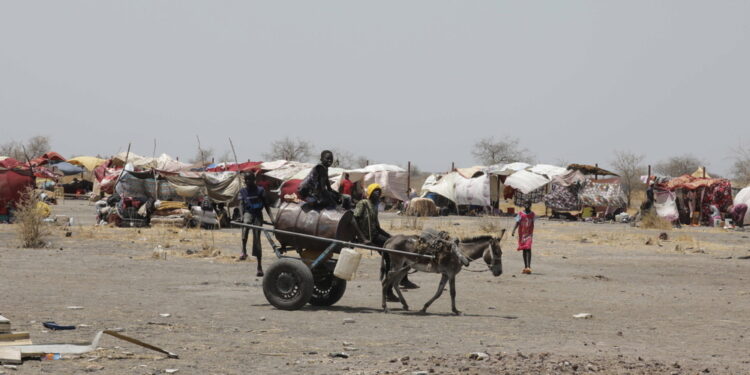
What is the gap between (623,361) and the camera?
26.0ft

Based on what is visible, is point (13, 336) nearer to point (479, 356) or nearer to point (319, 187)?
point (479, 356)

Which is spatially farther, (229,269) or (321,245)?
(229,269)

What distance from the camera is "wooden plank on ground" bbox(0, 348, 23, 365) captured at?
23.5 ft

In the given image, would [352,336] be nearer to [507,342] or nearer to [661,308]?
[507,342]

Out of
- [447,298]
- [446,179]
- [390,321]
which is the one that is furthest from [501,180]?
[390,321]

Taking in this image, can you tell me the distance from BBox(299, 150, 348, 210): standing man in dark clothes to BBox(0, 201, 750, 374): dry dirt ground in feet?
4.67

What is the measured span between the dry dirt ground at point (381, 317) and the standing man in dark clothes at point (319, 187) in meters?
1.42

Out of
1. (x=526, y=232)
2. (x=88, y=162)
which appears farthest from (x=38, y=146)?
(x=526, y=232)

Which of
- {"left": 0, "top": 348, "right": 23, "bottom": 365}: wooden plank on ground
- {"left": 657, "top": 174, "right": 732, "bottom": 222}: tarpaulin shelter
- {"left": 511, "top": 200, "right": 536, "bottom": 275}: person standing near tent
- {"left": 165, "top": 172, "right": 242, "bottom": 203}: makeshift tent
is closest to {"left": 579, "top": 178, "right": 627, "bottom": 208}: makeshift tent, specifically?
{"left": 657, "top": 174, "right": 732, "bottom": 222}: tarpaulin shelter

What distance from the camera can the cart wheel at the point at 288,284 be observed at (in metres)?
11.4

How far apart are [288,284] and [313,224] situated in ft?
2.80

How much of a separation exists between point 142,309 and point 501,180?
37637mm

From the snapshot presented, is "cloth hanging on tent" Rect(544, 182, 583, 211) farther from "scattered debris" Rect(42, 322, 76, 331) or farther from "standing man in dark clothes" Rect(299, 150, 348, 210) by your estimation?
"scattered debris" Rect(42, 322, 76, 331)

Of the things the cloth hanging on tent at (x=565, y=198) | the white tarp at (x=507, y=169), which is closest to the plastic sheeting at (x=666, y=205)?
the cloth hanging on tent at (x=565, y=198)
